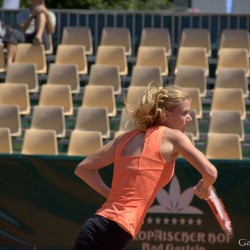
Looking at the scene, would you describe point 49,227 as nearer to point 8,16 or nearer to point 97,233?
point 97,233

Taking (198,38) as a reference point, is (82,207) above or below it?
below

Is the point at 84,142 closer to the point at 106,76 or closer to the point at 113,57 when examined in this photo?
the point at 106,76

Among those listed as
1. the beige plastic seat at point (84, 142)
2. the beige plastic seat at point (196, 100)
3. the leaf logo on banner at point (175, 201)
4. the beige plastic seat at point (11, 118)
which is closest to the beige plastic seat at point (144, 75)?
the beige plastic seat at point (196, 100)

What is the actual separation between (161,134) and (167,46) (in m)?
8.87

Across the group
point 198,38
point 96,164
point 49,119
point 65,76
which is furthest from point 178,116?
point 198,38

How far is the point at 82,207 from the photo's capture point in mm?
8500

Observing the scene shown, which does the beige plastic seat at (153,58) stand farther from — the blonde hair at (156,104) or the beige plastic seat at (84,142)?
the blonde hair at (156,104)

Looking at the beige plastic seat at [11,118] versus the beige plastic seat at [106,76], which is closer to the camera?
the beige plastic seat at [11,118]

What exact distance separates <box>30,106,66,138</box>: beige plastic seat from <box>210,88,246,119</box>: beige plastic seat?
1883mm

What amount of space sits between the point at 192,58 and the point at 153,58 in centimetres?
53

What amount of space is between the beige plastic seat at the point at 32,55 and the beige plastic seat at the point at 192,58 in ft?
6.16

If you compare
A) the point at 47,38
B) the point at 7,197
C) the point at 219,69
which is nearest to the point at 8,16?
the point at 47,38

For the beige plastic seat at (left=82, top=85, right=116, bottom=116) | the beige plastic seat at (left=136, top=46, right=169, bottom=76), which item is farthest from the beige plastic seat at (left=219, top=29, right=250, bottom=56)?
the beige plastic seat at (left=82, top=85, right=116, bottom=116)

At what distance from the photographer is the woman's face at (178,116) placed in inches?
175
